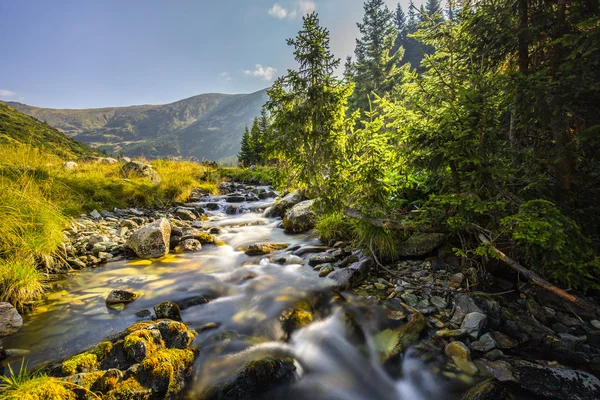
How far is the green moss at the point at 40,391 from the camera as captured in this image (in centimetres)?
206

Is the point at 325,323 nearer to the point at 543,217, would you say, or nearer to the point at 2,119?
the point at 543,217

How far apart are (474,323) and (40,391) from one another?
4.70 m

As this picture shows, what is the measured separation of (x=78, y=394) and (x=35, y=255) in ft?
12.9

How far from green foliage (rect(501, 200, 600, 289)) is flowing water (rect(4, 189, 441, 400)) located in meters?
1.98

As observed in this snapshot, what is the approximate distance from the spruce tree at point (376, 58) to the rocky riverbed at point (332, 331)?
2695 centimetres

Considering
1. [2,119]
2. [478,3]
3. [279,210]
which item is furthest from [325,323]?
[2,119]

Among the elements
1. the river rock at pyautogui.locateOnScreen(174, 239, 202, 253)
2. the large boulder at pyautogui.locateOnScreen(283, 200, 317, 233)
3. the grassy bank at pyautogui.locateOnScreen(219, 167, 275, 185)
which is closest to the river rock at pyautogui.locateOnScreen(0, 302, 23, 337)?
the river rock at pyautogui.locateOnScreen(174, 239, 202, 253)

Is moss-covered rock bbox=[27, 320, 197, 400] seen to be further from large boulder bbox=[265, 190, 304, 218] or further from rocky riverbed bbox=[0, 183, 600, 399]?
large boulder bbox=[265, 190, 304, 218]

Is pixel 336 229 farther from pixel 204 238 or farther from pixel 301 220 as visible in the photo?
pixel 204 238

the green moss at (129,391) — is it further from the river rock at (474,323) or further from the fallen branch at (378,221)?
the fallen branch at (378,221)

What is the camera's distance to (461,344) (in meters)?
3.28

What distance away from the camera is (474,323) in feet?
11.3

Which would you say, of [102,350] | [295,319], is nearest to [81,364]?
[102,350]

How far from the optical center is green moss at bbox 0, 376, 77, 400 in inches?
81.3
